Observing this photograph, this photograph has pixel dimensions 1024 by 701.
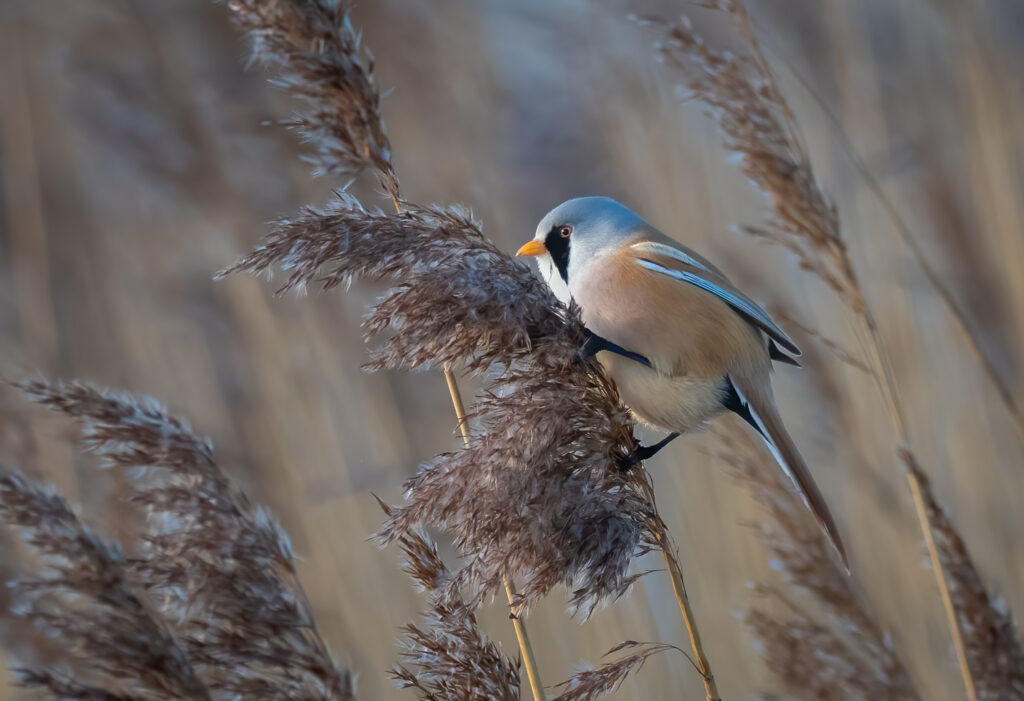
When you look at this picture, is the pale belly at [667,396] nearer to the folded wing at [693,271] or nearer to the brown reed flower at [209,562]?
the folded wing at [693,271]

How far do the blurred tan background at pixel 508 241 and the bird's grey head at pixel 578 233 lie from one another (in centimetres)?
58

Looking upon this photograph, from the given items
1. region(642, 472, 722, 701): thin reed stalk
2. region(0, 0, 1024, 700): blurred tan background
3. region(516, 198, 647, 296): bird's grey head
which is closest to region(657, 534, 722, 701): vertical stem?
region(642, 472, 722, 701): thin reed stalk

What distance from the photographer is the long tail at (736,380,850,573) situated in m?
1.41

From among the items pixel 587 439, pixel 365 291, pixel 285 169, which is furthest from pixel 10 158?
pixel 587 439

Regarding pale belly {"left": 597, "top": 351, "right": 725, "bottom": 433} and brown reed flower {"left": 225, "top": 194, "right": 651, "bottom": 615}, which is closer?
brown reed flower {"left": 225, "top": 194, "right": 651, "bottom": 615}

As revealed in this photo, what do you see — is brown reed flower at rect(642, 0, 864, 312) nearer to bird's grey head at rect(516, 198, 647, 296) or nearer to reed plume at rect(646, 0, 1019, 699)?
reed plume at rect(646, 0, 1019, 699)

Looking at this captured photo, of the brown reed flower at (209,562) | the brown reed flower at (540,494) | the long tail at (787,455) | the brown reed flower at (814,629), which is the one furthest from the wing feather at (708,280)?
the brown reed flower at (209,562)

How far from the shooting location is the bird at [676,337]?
158 cm

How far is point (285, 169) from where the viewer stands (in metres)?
2.86

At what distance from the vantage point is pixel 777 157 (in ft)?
5.16

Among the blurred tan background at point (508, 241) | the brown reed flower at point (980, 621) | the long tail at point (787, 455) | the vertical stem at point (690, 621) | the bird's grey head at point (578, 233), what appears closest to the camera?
the vertical stem at point (690, 621)

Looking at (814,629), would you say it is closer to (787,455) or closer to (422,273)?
(787,455)

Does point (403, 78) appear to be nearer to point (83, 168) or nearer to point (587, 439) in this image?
point (83, 168)

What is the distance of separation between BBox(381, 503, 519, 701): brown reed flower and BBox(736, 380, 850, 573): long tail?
51cm
